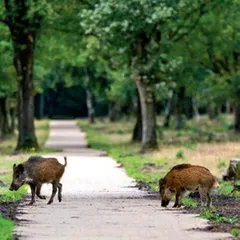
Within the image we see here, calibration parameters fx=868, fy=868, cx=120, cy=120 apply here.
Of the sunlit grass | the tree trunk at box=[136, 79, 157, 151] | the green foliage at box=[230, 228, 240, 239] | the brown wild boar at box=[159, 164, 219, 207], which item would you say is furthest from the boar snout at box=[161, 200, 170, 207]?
the sunlit grass

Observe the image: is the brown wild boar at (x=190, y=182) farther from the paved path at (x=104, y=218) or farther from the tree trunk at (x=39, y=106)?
the tree trunk at (x=39, y=106)

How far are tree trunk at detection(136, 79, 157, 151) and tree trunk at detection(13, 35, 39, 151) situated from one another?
18.9 ft

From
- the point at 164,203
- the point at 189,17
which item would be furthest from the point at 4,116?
the point at 164,203

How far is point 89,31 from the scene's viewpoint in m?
38.4

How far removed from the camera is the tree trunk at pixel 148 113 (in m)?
41.3

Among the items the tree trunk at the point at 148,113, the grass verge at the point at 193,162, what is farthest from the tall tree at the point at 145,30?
the grass verge at the point at 193,162

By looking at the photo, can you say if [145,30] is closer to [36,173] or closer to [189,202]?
[36,173]

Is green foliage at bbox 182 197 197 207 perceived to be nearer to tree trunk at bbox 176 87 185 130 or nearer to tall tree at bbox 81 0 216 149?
tall tree at bbox 81 0 216 149

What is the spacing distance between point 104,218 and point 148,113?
27227 millimetres

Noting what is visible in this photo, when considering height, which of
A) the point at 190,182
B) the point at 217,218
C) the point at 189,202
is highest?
the point at 190,182

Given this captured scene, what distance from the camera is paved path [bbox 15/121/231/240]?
12641mm

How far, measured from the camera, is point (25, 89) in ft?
143

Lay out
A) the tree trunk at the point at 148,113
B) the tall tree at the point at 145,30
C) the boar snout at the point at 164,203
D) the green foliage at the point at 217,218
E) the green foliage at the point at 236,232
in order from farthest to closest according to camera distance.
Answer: the tree trunk at the point at 148,113
the tall tree at the point at 145,30
the boar snout at the point at 164,203
the green foliage at the point at 217,218
the green foliage at the point at 236,232

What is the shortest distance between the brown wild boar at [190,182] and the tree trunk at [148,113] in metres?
24.5
